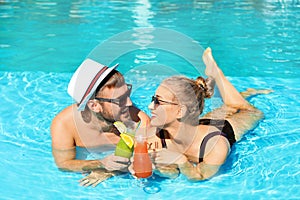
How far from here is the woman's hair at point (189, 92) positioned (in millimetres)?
3182

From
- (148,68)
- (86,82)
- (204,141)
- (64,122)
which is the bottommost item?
(148,68)

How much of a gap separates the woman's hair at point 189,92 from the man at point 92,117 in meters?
0.35

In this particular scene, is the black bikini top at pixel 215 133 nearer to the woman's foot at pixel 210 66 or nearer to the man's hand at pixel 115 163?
the man's hand at pixel 115 163

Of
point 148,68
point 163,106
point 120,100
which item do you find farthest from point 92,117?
point 148,68

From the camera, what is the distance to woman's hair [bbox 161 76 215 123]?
3.18 m

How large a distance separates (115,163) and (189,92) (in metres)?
0.75

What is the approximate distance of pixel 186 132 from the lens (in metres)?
3.41

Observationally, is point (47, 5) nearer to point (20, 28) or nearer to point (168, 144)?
point (20, 28)

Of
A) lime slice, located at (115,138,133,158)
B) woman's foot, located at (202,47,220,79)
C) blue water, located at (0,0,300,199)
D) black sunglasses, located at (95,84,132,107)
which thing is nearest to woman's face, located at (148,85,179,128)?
black sunglasses, located at (95,84,132,107)

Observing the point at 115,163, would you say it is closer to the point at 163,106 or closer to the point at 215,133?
the point at 163,106

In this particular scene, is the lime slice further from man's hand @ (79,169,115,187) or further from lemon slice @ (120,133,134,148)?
man's hand @ (79,169,115,187)

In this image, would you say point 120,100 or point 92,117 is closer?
point 120,100

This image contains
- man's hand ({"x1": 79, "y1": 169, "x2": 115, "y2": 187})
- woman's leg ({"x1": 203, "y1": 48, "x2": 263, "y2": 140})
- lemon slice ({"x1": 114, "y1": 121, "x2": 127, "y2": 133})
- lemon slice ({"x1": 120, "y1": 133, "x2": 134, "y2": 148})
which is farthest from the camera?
woman's leg ({"x1": 203, "y1": 48, "x2": 263, "y2": 140})

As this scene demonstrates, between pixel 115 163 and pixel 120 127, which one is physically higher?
pixel 120 127
